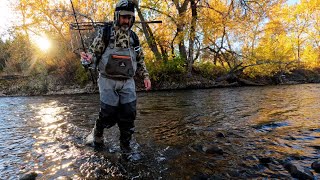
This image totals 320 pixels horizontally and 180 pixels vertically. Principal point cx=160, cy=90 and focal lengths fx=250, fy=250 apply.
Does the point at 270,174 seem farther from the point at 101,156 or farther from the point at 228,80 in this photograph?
the point at 228,80

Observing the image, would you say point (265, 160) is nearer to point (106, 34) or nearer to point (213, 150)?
point (213, 150)

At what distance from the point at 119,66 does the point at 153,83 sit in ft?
58.1

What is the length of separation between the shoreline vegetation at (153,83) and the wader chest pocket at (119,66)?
1688cm

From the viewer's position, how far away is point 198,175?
11.5 ft

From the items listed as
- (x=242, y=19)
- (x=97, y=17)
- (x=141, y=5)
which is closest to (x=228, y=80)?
(x=242, y=19)

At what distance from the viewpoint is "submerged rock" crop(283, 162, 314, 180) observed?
10.5ft

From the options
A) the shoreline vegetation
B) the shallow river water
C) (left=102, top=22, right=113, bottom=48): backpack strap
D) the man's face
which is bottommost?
the shallow river water

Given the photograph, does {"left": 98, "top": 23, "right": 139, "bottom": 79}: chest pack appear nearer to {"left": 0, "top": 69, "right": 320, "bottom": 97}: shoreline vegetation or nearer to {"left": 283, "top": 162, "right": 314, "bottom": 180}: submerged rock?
{"left": 283, "top": 162, "right": 314, "bottom": 180}: submerged rock

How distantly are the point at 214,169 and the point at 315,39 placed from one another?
41.2 metres

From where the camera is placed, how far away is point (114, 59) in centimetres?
437

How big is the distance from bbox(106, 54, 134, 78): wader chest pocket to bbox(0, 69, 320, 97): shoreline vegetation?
55.4 feet

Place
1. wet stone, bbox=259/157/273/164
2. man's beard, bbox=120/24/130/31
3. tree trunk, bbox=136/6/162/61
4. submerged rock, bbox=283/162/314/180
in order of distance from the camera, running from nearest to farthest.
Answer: submerged rock, bbox=283/162/314/180, wet stone, bbox=259/157/273/164, man's beard, bbox=120/24/130/31, tree trunk, bbox=136/6/162/61

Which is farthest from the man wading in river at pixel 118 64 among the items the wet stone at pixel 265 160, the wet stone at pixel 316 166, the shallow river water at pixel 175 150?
the wet stone at pixel 316 166

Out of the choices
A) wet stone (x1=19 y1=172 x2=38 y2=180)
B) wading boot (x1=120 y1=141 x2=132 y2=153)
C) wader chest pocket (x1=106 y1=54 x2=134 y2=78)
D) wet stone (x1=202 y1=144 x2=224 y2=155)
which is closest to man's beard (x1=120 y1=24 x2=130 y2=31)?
wader chest pocket (x1=106 y1=54 x2=134 y2=78)
